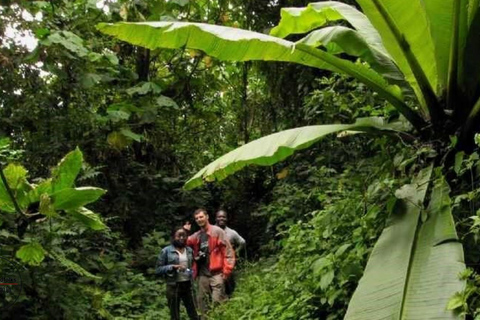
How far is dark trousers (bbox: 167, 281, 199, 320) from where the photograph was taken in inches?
282

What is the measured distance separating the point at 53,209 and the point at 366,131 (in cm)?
235

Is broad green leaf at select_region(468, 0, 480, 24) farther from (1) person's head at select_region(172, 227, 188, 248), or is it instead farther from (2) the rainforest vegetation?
(1) person's head at select_region(172, 227, 188, 248)

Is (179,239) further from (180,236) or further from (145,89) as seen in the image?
(145,89)

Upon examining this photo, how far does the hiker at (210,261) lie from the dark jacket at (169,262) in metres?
0.10

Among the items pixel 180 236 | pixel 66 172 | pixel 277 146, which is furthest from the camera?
pixel 180 236

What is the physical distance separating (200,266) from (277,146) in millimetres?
3681

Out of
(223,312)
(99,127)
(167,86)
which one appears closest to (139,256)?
(99,127)

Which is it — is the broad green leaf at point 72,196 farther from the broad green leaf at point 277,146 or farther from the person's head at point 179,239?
the person's head at point 179,239

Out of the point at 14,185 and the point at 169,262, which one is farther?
the point at 169,262

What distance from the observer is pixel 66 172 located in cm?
465

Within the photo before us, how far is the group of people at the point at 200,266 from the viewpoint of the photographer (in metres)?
6.90

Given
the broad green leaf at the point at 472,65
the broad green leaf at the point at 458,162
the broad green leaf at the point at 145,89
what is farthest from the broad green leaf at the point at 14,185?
the broad green leaf at the point at 145,89

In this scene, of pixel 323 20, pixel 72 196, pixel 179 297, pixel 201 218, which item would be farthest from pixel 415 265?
pixel 179 297

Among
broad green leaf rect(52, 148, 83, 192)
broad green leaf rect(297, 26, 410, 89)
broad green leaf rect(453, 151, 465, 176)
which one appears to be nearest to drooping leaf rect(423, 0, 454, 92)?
broad green leaf rect(297, 26, 410, 89)
